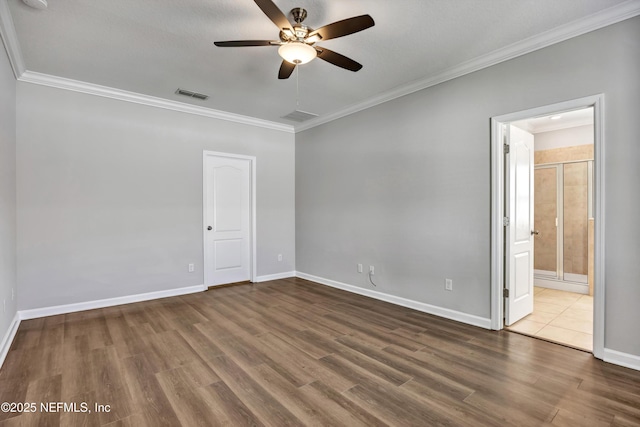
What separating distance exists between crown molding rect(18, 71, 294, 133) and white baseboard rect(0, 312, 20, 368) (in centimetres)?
270

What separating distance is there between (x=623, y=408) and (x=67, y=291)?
539 centimetres

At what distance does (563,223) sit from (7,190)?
7418 millimetres

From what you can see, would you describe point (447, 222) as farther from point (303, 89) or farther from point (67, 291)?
point (67, 291)

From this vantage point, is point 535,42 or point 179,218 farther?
point 179,218

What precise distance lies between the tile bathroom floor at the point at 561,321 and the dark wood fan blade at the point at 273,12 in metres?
3.59

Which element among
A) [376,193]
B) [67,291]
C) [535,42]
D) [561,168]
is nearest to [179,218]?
[67,291]

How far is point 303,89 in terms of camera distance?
4148 millimetres

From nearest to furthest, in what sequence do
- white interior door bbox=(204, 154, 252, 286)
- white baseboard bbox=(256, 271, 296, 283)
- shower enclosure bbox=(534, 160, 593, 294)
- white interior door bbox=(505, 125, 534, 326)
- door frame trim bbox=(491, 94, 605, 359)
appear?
door frame trim bbox=(491, 94, 605, 359)
white interior door bbox=(505, 125, 534, 326)
shower enclosure bbox=(534, 160, 593, 294)
white interior door bbox=(204, 154, 252, 286)
white baseboard bbox=(256, 271, 296, 283)

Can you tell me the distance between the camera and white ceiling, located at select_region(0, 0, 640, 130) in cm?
247

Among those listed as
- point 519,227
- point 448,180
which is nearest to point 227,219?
point 448,180

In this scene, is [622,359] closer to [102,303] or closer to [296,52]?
[296,52]

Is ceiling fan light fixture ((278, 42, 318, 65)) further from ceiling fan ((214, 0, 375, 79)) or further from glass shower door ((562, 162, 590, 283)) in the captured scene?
glass shower door ((562, 162, 590, 283))

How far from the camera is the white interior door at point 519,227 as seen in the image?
334cm

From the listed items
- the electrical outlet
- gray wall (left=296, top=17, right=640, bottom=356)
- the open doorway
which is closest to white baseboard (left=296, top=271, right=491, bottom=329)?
gray wall (left=296, top=17, right=640, bottom=356)
